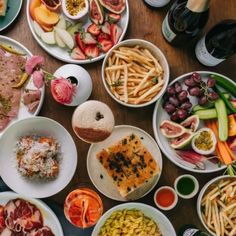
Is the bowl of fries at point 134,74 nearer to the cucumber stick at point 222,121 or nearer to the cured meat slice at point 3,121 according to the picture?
the cucumber stick at point 222,121

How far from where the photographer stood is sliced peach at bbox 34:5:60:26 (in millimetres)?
1508

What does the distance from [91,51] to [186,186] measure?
0.56 m

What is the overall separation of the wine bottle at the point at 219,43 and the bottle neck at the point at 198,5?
0.34 ft

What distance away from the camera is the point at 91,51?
4.98 feet

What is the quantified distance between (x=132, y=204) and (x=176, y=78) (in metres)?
0.45

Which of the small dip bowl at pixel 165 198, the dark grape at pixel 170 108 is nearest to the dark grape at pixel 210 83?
the dark grape at pixel 170 108

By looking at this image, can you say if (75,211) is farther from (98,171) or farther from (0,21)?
(0,21)

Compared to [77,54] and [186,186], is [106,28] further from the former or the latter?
[186,186]

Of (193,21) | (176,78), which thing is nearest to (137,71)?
(176,78)

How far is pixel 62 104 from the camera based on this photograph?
153 centimetres

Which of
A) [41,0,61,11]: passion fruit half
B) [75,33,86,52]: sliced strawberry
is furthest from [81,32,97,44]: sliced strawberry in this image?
[41,0,61,11]: passion fruit half

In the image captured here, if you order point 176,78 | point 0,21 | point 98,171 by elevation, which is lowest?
point 98,171

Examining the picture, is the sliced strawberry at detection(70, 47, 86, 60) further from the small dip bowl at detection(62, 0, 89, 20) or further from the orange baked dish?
the orange baked dish

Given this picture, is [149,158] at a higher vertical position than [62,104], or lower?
lower
